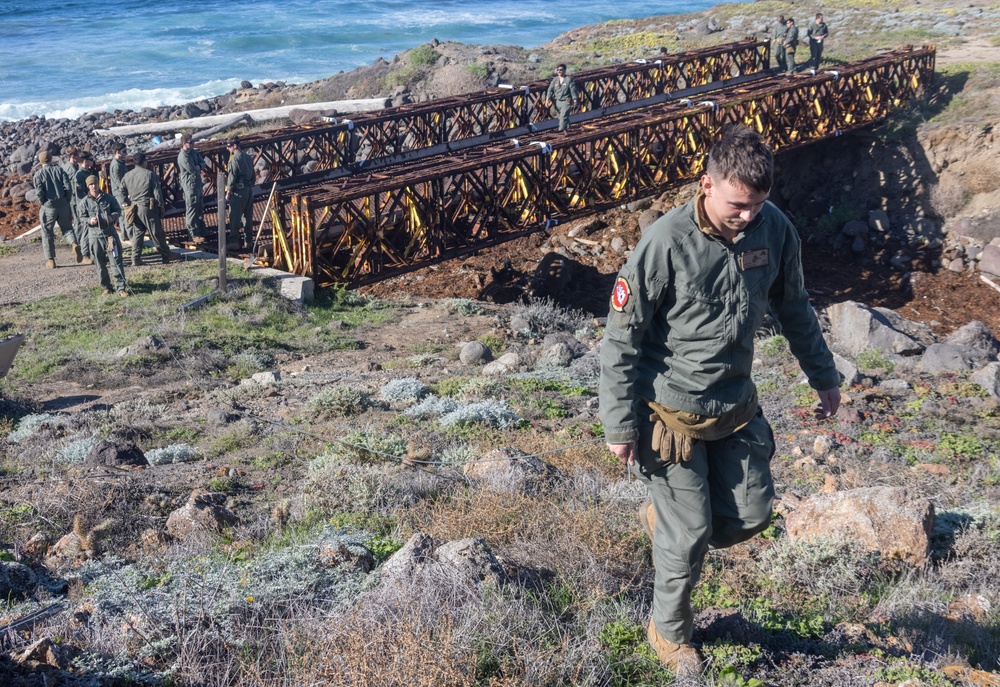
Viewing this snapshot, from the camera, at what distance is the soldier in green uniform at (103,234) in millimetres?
10227

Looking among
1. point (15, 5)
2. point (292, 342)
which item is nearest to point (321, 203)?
point (292, 342)

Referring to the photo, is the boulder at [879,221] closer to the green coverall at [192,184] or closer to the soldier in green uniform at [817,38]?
the soldier in green uniform at [817,38]

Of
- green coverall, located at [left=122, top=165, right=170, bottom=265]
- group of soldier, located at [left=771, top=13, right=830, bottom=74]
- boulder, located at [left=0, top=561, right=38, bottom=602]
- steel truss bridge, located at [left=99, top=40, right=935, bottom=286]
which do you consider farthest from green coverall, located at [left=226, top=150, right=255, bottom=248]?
group of soldier, located at [left=771, top=13, right=830, bottom=74]

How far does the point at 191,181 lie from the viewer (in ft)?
41.4

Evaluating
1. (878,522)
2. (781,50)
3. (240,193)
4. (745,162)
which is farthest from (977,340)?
(781,50)

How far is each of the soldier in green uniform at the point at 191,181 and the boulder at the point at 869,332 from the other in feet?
29.5

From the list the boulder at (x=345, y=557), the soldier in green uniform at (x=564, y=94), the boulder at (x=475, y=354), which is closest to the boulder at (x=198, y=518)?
the boulder at (x=345, y=557)

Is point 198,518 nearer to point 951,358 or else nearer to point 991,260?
point 951,358

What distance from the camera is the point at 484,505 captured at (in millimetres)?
4695

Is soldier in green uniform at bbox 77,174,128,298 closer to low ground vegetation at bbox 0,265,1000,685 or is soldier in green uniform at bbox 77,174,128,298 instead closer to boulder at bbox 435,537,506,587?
low ground vegetation at bbox 0,265,1000,685

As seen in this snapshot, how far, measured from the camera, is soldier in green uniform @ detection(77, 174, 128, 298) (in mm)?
10227

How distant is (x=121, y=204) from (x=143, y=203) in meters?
0.80

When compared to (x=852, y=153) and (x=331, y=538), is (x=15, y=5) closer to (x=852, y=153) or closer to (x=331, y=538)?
(x=852, y=153)

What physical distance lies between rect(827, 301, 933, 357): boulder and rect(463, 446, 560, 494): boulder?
5433 mm
